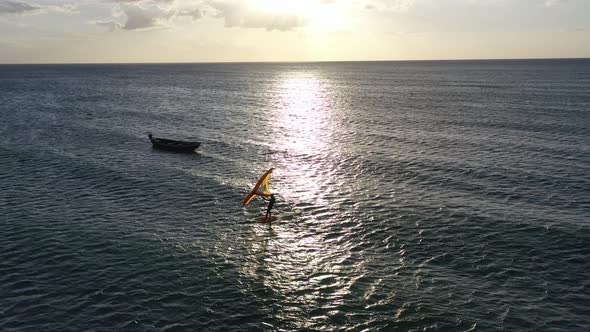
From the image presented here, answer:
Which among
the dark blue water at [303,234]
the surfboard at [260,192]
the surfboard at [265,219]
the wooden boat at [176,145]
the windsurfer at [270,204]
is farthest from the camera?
the wooden boat at [176,145]

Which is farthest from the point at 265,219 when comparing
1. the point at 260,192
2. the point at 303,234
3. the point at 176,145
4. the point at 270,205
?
the point at 176,145

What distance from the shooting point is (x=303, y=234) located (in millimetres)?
40156

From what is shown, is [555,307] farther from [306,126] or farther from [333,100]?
[333,100]

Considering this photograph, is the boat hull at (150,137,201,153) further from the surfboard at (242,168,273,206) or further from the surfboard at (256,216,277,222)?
the surfboard at (256,216,277,222)

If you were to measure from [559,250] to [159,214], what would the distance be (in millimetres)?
37612

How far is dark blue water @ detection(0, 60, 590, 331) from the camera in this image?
28.4 metres

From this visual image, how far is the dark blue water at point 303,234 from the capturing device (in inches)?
1118

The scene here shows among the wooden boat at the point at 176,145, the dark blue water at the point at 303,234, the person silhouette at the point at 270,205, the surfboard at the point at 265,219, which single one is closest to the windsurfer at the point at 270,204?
the person silhouette at the point at 270,205

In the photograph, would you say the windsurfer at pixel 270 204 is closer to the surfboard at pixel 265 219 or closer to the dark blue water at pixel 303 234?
the surfboard at pixel 265 219

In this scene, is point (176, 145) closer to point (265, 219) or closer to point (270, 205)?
point (265, 219)

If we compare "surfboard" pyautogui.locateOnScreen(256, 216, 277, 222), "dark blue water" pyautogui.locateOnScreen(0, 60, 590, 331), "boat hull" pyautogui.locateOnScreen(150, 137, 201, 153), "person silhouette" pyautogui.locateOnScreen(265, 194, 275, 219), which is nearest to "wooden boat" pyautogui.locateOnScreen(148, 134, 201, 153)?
"boat hull" pyautogui.locateOnScreen(150, 137, 201, 153)

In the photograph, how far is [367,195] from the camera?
50562 mm

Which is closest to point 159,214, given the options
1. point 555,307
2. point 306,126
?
point 555,307

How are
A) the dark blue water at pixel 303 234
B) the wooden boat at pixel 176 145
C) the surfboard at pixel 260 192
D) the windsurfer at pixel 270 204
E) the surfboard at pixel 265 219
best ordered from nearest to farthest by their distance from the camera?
the dark blue water at pixel 303 234 → the windsurfer at pixel 270 204 → the surfboard at pixel 260 192 → the surfboard at pixel 265 219 → the wooden boat at pixel 176 145
